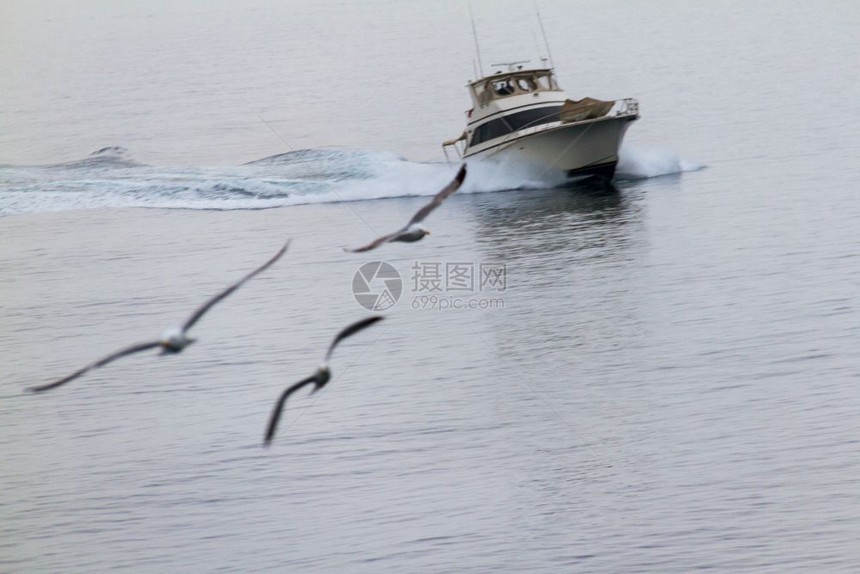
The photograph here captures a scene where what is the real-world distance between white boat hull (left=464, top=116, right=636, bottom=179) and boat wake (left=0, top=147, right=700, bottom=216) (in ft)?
1.88

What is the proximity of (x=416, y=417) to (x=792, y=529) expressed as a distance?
7.50 metres

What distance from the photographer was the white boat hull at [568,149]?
3947 cm

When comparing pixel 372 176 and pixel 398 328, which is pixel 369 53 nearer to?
pixel 372 176

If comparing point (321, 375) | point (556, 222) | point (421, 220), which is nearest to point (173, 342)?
point (321, 375)

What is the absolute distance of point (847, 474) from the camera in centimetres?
1877

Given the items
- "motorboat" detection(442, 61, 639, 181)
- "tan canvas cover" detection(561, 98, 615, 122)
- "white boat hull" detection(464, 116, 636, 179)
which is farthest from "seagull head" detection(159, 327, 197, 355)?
"tan canvas cover" detection(561, 98, 615, 122)

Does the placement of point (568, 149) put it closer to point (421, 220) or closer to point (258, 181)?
point (258, 181)

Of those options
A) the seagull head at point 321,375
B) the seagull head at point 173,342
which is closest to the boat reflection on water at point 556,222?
the seagull head at point 321,375

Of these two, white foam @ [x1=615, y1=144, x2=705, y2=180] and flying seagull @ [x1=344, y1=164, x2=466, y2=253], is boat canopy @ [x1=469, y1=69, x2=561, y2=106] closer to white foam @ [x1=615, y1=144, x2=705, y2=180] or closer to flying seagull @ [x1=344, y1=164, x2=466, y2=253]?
white foam @ [x1=615, y1=144, x2=705, y2=180]

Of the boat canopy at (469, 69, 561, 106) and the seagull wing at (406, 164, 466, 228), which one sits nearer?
the seagull wing at (406, 164, 466, 228)

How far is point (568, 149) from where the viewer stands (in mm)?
40031

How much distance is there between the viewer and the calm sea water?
1847cm

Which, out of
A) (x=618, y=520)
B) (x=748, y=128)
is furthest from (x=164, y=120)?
(x=618, y=520)

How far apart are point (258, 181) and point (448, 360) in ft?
74.9
